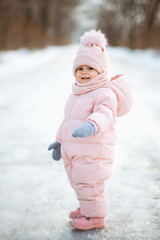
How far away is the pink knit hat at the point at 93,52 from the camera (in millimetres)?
1824

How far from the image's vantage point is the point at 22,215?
2.06 m

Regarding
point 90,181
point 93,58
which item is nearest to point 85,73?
point 93,58

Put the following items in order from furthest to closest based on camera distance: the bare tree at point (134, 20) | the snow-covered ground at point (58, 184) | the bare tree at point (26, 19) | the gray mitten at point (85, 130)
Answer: the bare tree at point (134, 20) → the bare tree at point (26, 19) → the snow-covered ground at point (58, 184) → the gray mitten at point (85, 130)

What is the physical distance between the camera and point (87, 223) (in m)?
1.86

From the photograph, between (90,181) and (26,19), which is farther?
(26,19)

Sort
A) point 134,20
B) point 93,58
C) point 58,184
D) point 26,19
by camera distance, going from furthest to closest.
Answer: point 134,20 → point 26,19 → point 58,184 → point 93,58

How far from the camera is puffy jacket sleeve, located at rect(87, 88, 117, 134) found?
64.0 inches

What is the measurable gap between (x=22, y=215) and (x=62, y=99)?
4301 mm

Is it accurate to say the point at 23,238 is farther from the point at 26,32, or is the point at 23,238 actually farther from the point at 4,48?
the point at 26,32

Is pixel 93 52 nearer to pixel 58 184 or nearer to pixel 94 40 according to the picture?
pixel 94 40

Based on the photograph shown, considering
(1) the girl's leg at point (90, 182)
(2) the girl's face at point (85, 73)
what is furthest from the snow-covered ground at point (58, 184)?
(2) the girl's face at point (85, 73)

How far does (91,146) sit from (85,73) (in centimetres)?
42

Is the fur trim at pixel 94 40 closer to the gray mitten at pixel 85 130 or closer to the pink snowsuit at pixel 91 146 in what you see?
the pink snowsuit at pixel 91 146

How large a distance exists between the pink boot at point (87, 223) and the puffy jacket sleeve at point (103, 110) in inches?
22.8
